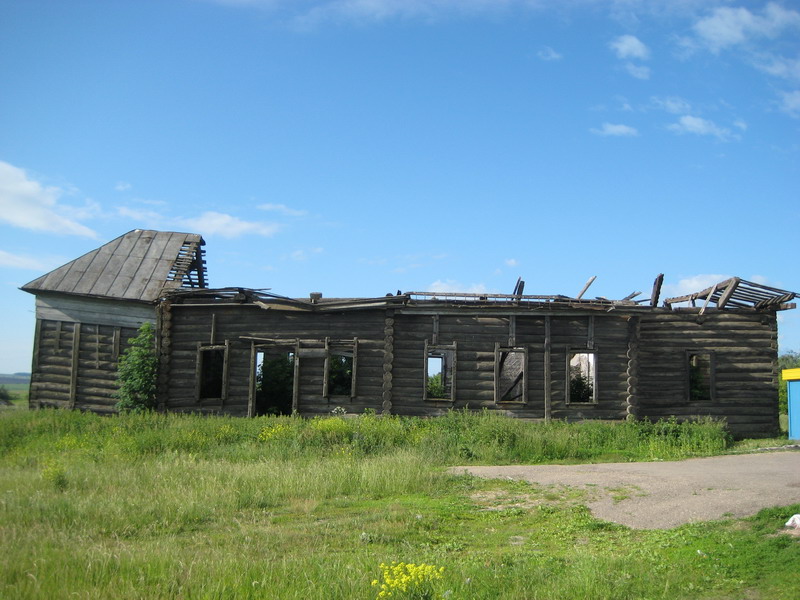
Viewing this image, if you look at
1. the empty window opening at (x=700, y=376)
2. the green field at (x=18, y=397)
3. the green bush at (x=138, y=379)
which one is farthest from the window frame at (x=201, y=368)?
the empty window opening at (x=700, y=376)

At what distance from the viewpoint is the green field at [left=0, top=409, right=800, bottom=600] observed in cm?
636

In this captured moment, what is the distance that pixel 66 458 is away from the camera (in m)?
14.0

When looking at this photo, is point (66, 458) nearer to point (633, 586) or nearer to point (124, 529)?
point (124, 529)

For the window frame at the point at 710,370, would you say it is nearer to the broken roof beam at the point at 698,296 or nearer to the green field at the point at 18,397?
the broken roof beam at the point at 698,296

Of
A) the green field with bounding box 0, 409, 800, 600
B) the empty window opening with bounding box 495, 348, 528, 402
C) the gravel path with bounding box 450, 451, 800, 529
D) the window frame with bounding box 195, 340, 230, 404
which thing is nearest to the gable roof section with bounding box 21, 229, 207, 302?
the window frame with bounding box 195, 340, 230, 404

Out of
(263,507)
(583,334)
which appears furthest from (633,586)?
(583,334)

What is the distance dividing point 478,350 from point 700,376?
733 cm

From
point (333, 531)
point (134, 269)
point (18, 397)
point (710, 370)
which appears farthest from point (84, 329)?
point (18, 397)

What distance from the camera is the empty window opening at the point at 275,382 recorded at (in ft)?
72.0

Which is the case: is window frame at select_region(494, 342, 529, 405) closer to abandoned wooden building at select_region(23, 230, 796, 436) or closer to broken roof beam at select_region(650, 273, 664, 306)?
abandoned wooden building at select_region(23, 230, 796, 436)

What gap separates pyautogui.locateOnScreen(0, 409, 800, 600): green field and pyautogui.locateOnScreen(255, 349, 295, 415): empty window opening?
6401 millimetres

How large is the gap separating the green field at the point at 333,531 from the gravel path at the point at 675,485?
49 centimetres

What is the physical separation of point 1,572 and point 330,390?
15.5 metres

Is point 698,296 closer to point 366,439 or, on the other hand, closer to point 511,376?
point 511,376
